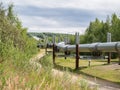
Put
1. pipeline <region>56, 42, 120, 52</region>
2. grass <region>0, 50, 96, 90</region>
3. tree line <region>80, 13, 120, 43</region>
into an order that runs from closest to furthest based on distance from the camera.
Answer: grass <region>0, 50, 96, 90</region> < pipeline <region>56, 42, 120, 52</region> < tree line <region>80, 13, 120, 43</region>

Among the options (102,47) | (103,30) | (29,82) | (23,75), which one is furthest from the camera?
(103,30)

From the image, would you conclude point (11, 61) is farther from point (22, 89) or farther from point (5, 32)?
point (5, 32)

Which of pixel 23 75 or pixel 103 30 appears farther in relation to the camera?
pixel 103 30

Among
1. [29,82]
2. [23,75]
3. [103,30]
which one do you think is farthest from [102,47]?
[103,30]

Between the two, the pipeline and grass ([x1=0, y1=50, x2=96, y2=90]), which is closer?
grass ([x1=0, y1=50, x2=96, y2=90])

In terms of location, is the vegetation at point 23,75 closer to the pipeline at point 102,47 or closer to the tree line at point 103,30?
the pipeline at point 102,47

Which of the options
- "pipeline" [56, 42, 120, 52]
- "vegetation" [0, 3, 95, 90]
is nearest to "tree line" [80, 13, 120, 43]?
"pipeline" [56, 42, 120, 52]

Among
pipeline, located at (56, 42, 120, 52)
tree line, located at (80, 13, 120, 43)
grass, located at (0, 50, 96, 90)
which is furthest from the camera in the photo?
tree line, located at (80, 13, 120, 43)

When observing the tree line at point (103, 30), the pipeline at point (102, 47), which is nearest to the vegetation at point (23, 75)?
the pipeline at point (102, 47)

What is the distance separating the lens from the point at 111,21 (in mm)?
89312

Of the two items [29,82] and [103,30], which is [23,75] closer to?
[29,82]

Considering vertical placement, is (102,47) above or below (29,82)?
below

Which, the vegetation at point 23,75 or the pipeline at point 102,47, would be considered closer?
the vegetation at point 23,75

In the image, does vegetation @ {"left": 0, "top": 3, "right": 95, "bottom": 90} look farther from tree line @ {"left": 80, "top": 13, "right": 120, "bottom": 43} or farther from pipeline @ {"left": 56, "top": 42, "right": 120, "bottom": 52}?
tree line @ {"left": 80, "top": 13, "right": 120, "bottom": 43}
